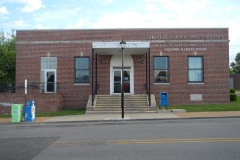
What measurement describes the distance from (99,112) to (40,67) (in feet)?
25.7

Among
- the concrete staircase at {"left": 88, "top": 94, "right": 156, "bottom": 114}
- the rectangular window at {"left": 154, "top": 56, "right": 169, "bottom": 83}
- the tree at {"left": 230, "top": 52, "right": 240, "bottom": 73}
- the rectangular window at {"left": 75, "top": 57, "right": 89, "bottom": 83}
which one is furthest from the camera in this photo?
the tree at {"left": 230, "top": 52, "right": 240, "bottom": 73}

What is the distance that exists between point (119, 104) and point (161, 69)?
535cm

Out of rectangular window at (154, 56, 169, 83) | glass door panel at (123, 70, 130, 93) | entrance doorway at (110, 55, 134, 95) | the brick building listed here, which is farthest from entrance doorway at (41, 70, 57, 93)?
rectangular window at (154, 56, 169, 83)

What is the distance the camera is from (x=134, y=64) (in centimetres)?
2634

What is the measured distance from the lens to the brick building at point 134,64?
26234 mm

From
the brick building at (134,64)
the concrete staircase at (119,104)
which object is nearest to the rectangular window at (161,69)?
the brick building at (134,64)

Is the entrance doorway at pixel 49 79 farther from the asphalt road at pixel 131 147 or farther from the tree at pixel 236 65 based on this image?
the tree at pixel 236 65

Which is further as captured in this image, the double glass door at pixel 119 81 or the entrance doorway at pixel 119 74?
the double glass door at pixel 119 81

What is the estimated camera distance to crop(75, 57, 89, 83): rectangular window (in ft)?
87.0

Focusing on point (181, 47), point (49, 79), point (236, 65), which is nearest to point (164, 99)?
point (181, 47)

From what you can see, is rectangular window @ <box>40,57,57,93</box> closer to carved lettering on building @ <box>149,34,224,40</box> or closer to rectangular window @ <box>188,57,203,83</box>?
carved lettering on building @ <box>149,34,224,40</box>

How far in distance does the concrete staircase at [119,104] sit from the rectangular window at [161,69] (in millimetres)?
2473

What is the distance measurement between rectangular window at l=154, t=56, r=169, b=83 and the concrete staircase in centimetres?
247

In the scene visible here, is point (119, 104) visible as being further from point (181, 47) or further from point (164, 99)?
point (181, 47)
